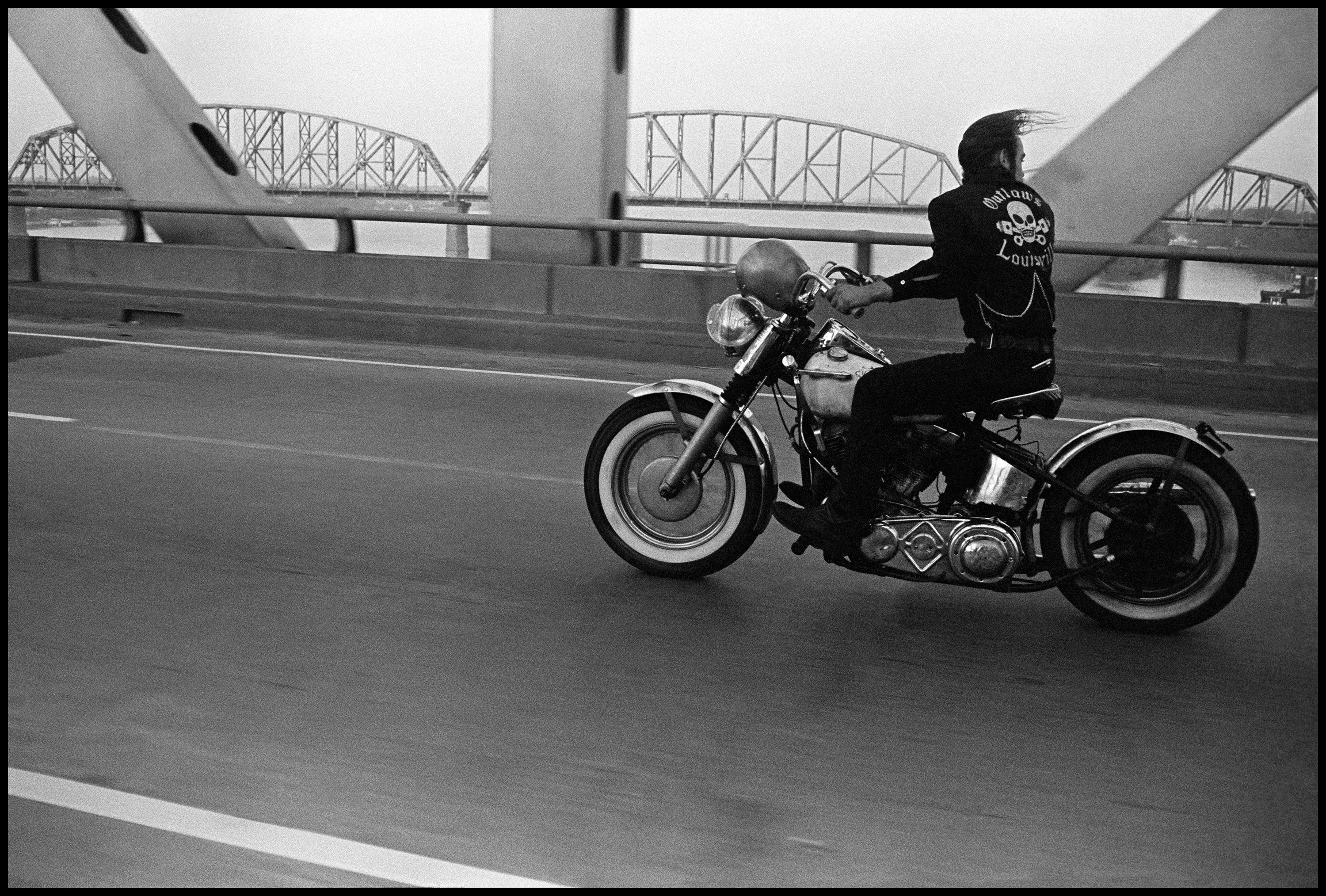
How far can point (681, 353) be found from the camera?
42.4ft

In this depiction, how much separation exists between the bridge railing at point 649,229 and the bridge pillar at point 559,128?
10.6 inches

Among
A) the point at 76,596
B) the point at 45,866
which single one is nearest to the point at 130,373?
the point at 76,596

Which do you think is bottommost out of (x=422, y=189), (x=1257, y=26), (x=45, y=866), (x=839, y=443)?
(x=45, y=866)

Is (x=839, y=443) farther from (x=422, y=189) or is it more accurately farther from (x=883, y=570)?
(x=422, y=189)

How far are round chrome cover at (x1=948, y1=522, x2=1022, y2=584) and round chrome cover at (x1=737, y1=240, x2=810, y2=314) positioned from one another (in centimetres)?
107

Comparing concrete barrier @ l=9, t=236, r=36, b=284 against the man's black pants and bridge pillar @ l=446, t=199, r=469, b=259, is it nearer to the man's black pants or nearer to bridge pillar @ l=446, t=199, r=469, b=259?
bridge pillar @ l=446, t=199, r=469, b=259

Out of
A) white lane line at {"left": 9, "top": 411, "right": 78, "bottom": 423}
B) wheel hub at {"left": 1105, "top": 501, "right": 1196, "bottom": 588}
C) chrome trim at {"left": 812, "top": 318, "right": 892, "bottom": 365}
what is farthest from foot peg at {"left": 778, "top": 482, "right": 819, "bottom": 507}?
white lane line at {"left": 9, "top": 411, "right": 78, "bottom": 423}

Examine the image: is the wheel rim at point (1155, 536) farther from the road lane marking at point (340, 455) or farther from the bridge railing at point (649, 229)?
the bridge railing at point (649, 229)

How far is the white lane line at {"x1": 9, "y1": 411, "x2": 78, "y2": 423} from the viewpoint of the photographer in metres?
9.17

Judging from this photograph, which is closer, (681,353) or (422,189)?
(681,353)

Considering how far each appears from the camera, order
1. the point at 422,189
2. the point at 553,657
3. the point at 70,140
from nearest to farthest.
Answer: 1. the point at 553,657
2. the point at 422,189
3. the point at 70,140

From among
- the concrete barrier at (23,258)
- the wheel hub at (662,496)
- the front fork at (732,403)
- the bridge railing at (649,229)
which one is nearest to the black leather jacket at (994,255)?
the front fork at (732,403)

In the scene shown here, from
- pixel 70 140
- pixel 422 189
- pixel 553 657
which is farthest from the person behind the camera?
pixel 70 140

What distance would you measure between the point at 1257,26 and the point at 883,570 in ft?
26.6
